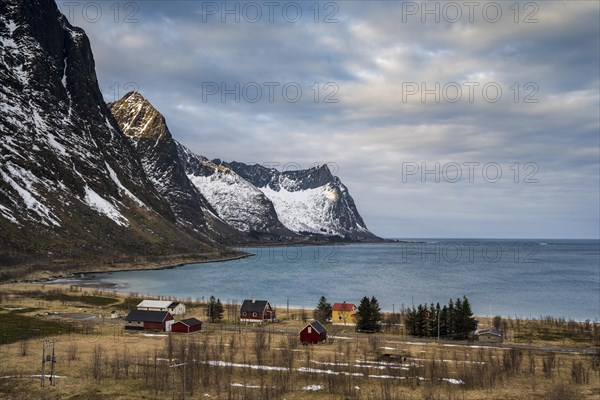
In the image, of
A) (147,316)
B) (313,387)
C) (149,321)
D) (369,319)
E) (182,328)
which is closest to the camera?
(313,387)

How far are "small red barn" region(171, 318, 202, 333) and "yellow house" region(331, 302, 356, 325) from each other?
79.0 ft

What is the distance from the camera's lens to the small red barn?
75.8m

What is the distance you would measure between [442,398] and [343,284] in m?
123

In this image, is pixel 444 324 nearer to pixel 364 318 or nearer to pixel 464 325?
pixel 464 325

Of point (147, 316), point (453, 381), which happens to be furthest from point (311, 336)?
point (147, 316)

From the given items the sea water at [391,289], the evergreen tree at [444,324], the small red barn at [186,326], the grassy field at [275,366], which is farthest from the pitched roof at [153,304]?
the evergreen tree at [444,324]

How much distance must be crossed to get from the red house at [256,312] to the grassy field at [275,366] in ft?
28.0

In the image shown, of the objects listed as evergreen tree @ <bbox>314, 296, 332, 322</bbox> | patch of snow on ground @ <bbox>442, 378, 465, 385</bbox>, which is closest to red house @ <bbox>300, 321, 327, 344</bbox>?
evergreen tree @ <bbox>314, 296, 332, 322</bbox>

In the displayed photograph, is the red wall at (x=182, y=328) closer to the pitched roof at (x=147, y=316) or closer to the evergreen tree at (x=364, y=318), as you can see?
the pitched roof at (x=147, y=316)

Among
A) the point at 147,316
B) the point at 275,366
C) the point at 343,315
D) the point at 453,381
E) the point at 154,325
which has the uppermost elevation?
the point at 147,316

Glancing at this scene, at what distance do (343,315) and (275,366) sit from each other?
37.5 meters

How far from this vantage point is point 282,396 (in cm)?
4403

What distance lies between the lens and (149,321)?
78.0m

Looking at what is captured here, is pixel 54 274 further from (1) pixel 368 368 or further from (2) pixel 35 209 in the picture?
(1) pixel 368 368
